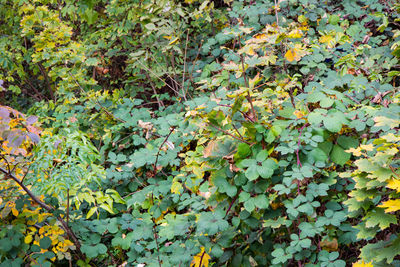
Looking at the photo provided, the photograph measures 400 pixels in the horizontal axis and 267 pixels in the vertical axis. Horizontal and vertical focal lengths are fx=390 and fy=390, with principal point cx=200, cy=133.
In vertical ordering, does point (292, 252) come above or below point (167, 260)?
above

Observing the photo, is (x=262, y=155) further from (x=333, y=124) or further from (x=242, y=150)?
(x=333, y=124)

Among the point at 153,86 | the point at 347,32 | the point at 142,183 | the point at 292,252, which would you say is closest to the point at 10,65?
the point at 153,86

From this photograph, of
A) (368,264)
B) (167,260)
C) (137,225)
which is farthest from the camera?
(137,225)

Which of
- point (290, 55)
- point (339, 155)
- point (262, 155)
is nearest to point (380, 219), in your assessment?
point (339, 155)

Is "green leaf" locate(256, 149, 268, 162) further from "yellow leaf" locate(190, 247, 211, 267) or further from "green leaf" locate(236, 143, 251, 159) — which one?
"yellow leaf" locate(190, 247, 211, 267)

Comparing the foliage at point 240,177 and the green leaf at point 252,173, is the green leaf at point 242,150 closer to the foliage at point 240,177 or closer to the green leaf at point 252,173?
the foliage at point 240,177

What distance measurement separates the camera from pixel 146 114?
3471mm

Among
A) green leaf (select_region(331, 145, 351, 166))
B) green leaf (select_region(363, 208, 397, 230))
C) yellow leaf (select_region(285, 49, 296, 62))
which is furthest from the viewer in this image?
yellow leaf (select_region(285, 49, 296, 62))

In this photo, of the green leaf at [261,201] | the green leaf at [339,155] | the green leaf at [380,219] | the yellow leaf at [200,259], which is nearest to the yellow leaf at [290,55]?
the green leaf at [339,155]

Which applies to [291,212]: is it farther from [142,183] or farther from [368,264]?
[142,183]

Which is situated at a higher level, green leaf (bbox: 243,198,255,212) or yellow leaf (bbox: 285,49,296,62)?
yellow leaf (bbox: 285,49,296,62)

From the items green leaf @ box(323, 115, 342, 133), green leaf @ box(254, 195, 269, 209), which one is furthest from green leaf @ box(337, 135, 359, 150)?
green leaf @ box(254, 195, 269, 209)

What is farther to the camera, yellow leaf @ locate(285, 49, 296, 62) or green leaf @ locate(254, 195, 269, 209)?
yellow leaf @ locate(285, 49, 296, 62)

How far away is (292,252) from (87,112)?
101 inches
